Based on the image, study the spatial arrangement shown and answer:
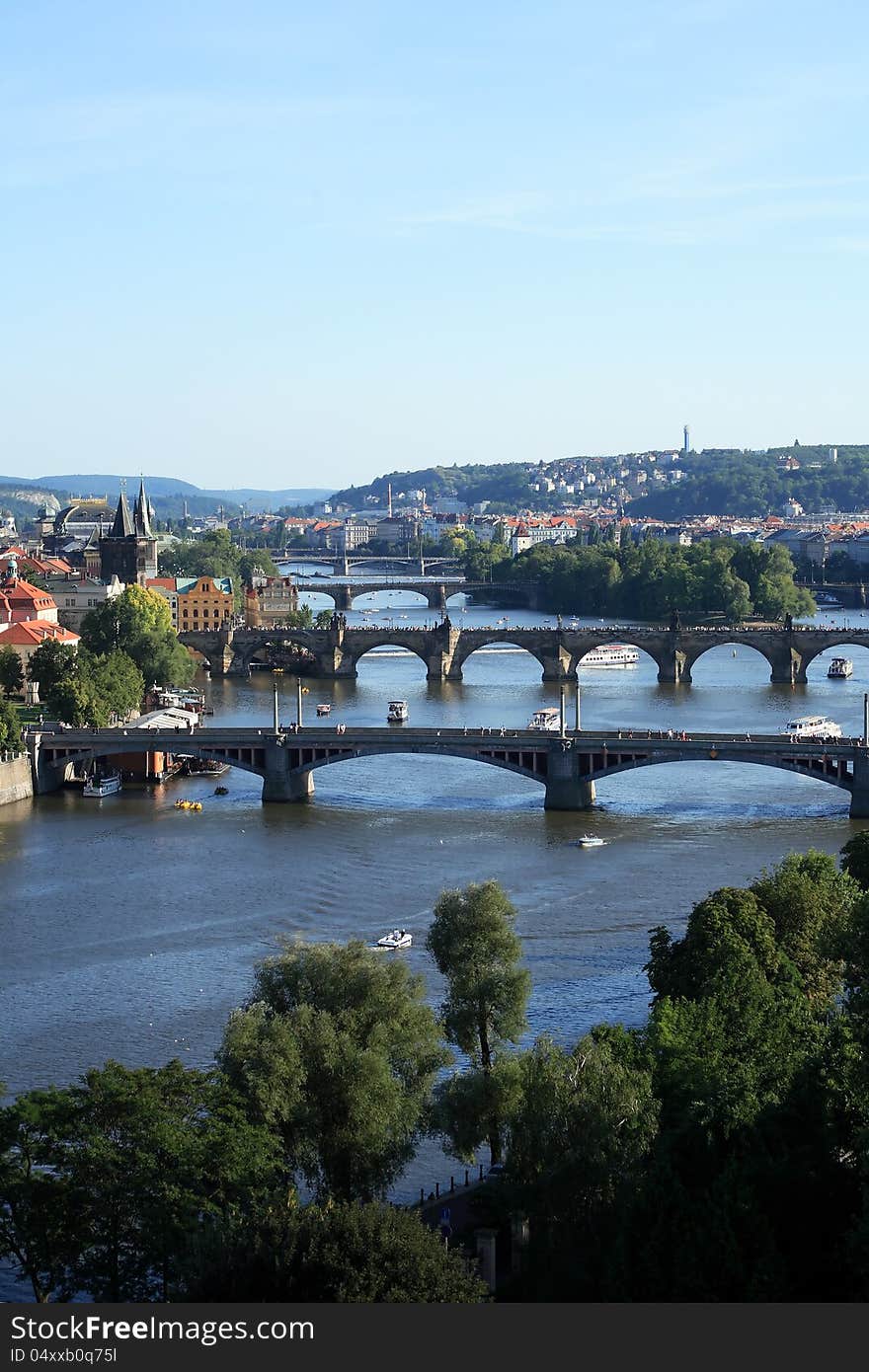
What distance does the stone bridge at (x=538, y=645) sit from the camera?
191 feet

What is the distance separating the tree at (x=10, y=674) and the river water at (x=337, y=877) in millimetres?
9170

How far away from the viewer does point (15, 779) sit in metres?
36.5

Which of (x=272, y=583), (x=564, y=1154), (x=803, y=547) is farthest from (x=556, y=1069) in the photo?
(x=803, y=547)

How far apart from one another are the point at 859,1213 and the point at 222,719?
35179 mm

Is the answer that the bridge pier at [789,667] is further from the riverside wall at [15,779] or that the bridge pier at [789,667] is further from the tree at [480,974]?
the tree at [480,974]

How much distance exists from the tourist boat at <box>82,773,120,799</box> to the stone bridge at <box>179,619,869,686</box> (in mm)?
21936

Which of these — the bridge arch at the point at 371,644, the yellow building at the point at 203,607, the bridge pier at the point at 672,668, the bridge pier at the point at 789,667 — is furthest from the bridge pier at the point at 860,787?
the yellow building at the point at 203,607

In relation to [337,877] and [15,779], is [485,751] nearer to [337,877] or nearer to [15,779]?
[337,877]

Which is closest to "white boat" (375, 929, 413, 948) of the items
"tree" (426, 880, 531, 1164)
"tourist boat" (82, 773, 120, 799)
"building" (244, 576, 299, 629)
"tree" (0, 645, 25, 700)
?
"tree" (426, 880, 531, 1164)

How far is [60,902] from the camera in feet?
89.8

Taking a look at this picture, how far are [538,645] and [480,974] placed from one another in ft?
140

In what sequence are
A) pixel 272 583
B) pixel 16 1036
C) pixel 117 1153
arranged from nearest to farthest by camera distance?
1. pixel 117 1153
2. pixel 16 1036
3. pixel 272 583

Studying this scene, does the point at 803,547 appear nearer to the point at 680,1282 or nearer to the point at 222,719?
the point at 222,719

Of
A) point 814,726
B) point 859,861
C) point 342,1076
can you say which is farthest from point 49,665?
point 342,1076
